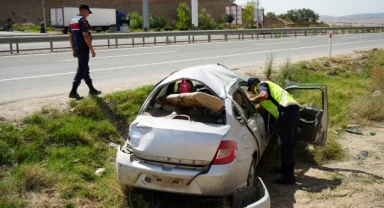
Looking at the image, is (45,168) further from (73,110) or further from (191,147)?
(191,147)

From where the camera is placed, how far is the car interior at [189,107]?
4.90 meters

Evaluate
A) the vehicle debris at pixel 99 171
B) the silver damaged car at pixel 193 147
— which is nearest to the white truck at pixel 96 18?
the vehicle debris at pixel 99 171

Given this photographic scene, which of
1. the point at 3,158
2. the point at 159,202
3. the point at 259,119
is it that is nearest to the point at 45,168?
the point at 3,158

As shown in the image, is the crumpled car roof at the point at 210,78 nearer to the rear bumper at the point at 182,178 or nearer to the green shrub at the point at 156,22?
the rear bumper at the point at 182,178

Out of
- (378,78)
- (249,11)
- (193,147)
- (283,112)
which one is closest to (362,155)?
(283,112)

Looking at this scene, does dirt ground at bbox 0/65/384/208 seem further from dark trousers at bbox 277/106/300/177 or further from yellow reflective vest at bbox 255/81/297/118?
yellow reflective vest at bbox 255/81/297/118

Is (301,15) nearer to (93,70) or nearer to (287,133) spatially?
(93,70)

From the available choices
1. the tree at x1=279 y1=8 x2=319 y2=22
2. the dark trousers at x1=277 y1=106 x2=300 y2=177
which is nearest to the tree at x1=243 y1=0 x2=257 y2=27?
the tree at x1=279 y1=8 x2=319 y2=22

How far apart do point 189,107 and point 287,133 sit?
1.55 metres

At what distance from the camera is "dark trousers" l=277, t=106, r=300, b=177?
598 centimetres

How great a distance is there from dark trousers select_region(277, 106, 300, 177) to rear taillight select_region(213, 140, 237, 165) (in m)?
1.67

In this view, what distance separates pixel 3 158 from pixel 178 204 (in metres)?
2.41

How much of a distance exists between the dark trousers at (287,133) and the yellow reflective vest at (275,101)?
10 cm

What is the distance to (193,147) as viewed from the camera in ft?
14.6
